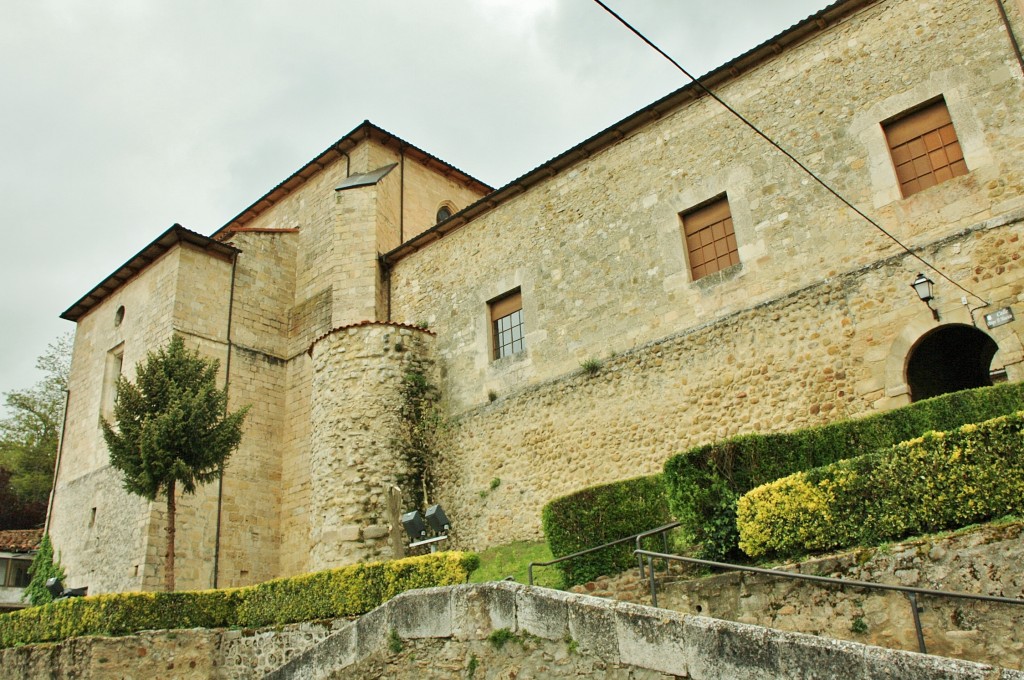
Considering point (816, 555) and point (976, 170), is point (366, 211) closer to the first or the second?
point (976, 170)

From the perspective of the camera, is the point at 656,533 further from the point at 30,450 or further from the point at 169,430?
the point at 30,450

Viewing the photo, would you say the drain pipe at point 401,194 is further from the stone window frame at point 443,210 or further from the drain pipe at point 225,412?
the drain pipe at point 225,412

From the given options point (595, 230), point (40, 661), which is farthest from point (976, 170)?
point (40, 661)

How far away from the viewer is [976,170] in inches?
432

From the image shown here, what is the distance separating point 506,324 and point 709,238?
4638mm

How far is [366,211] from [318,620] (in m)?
11.4

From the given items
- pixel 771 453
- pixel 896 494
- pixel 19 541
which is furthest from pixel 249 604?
pixel 19 541

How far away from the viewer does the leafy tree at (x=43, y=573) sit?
18984 millimetres

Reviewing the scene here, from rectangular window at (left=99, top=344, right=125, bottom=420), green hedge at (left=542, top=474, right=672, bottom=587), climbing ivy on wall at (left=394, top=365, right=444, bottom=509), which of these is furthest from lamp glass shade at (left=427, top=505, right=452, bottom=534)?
rectangular window at (left=99, top=344, right=125, bottom=420)

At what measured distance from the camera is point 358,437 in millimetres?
15805

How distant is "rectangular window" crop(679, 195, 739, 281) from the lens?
13523 mm

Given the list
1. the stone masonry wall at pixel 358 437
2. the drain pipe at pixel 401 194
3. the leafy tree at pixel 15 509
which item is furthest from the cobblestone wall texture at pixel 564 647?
the leafy tree at pixel 15 509

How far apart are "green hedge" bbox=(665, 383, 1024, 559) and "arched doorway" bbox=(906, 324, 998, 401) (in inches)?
95.0

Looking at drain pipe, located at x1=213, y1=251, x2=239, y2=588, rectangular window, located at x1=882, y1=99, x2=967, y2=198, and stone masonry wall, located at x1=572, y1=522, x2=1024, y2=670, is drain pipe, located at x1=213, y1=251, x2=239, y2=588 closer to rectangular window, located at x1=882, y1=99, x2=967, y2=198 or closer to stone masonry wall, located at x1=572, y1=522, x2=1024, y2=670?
stone masonry wall, located at x1=572, y1=522, x2=1024, y2=670
